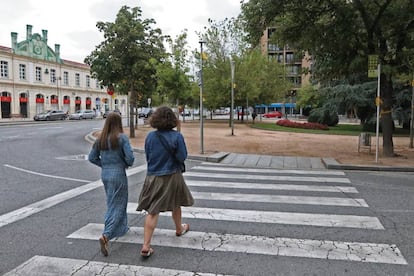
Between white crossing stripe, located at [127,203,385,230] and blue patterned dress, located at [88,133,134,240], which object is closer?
blue patterned dress, located at [88,133,134,240]

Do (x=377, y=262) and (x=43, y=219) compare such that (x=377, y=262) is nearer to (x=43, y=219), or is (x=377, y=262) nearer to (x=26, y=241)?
(x=26, y=241)

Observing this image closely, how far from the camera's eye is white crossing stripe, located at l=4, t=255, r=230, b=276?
3479 millimetres

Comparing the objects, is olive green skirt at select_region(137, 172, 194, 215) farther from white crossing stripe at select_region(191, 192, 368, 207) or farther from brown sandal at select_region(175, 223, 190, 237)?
white crossing stripe at select_region(191, 192, 368, 207)

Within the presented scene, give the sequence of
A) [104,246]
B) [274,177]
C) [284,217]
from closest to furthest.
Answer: [104,246] < [284,217] < [274,177]

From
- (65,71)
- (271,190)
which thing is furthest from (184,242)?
(65,71)

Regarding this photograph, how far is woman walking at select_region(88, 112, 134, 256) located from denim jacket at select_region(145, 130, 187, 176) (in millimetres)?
329

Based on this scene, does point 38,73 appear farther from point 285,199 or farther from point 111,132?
point 111,132

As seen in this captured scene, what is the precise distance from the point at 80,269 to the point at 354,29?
41.6 ft

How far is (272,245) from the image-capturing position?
4223mm

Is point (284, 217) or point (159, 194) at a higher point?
point (159, 194)

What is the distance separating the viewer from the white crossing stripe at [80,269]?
3479mm

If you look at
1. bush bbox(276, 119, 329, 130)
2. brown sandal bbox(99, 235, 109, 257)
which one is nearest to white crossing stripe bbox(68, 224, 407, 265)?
brown sandal bbox(99, 235, 109, 257)

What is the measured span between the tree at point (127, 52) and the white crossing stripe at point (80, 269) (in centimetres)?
1564

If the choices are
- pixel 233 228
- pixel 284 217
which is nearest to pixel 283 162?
pixel 284 217
